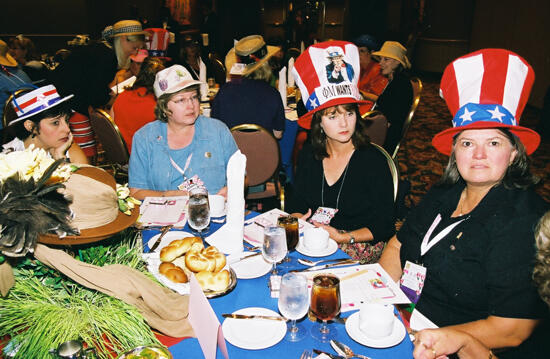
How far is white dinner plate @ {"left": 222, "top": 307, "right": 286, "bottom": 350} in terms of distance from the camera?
1.19 metres

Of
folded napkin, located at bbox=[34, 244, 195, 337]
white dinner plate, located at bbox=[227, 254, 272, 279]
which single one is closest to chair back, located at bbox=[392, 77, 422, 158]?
white dinner plate, located at bbox=[227, 254, 272, 279]

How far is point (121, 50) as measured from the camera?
5102mm

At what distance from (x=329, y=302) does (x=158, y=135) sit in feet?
5.98

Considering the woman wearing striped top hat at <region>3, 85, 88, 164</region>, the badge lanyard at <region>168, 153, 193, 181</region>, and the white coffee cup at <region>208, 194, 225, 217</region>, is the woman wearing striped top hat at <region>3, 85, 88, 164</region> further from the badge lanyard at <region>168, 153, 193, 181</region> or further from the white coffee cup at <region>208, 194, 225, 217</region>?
the white coffee cup at <region>208, 194, 225, 217</region>

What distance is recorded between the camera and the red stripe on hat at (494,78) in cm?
151

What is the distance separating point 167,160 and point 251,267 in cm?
125

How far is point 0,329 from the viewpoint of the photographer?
1.15m

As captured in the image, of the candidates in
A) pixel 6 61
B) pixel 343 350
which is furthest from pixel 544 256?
pixel 6 61

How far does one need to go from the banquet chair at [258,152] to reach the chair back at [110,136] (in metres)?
1.06

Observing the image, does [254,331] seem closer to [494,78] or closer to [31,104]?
[494,78]

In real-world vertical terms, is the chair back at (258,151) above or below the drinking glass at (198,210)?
below

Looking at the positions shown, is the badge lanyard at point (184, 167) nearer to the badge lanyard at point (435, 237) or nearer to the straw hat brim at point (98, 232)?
the straw hat brim at point (98, 232)

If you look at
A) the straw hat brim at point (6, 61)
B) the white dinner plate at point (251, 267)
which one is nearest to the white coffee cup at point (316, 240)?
the white dinner plate at point (251, 267)

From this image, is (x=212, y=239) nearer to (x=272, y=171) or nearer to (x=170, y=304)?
(x=170, y=304)
